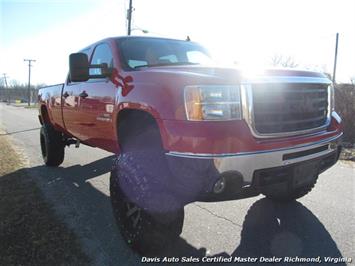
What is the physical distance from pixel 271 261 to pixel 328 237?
0.79m

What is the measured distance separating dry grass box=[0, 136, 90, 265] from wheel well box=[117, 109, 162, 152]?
108 cm

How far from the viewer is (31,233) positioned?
3582 millimetres

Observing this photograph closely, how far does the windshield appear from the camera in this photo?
4000mm

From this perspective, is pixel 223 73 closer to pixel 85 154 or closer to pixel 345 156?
pixel 85 154

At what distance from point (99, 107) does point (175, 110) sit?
163 cm

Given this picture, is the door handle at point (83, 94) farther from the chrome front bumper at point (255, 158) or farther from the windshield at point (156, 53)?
the chrome front bumper at point (255, 158)

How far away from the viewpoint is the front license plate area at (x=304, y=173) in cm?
297

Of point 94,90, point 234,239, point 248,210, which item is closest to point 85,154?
point 94,90

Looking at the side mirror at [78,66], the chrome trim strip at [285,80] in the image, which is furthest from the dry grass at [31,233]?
the chrome trim strip at [285,80]

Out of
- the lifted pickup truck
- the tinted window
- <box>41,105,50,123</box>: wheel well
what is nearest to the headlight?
the lifted pickup truck

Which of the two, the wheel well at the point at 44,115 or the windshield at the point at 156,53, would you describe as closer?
the windshield at the point at 156,53

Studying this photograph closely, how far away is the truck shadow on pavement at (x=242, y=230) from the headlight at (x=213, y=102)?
4.24 ft

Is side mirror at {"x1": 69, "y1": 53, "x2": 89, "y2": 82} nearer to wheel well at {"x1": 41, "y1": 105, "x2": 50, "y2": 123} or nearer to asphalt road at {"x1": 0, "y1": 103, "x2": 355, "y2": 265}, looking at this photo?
asphalt road at {"x1": 0, "y1": 103, "x2": 355, "y2": 265}

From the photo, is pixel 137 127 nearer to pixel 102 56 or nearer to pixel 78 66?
pixel 78 66
